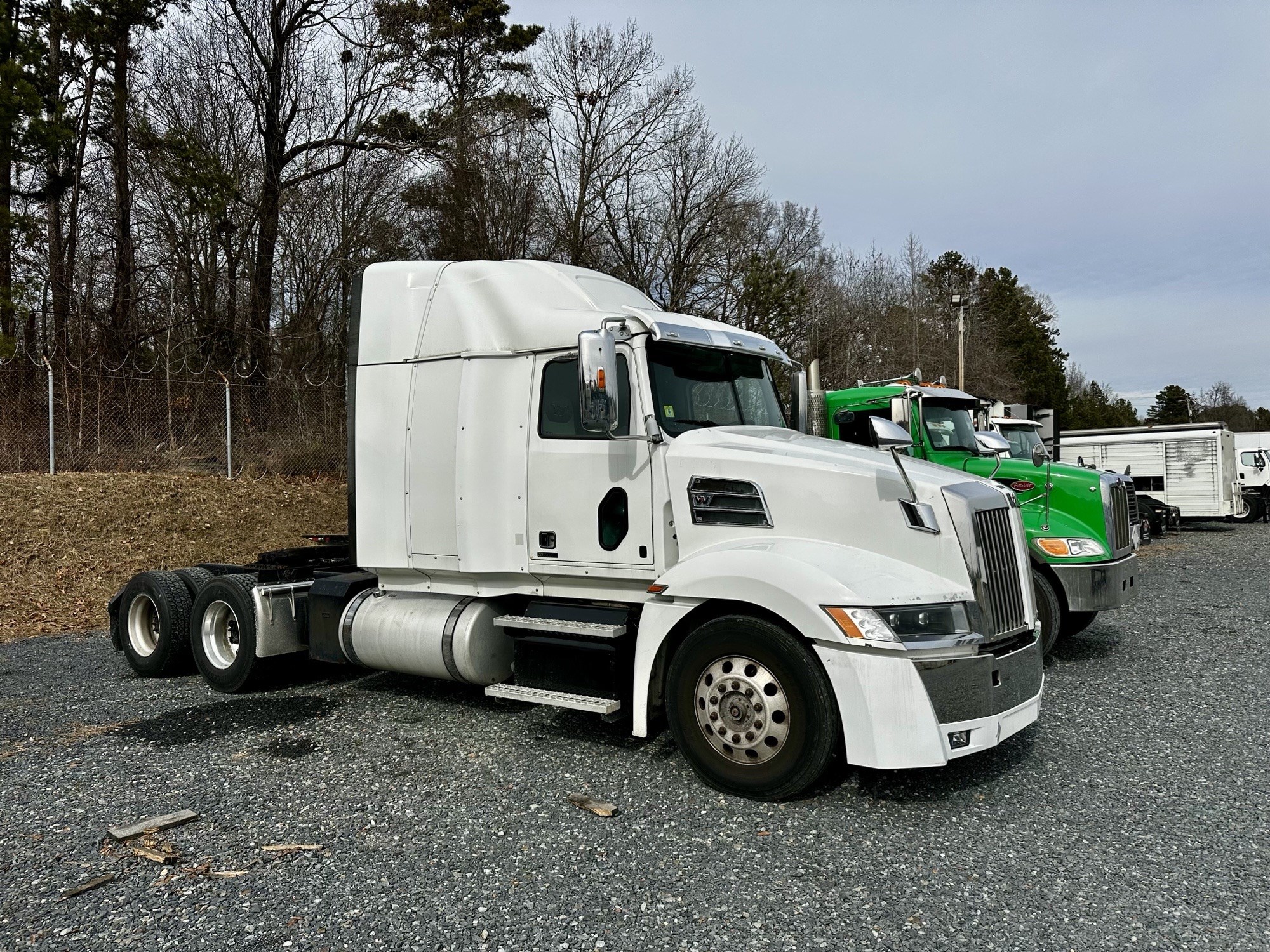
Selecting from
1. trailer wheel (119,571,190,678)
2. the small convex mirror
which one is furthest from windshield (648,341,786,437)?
trailer wheel (119,571,190,678)

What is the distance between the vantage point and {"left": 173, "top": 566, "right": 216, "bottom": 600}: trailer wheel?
790 cm

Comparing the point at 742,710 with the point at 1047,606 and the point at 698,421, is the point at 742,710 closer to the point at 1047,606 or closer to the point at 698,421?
the point at 698,421

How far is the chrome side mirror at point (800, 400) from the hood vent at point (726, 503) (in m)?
1.49

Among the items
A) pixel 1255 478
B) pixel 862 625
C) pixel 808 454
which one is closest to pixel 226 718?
pixel 808 454

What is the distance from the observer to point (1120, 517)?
851 cm

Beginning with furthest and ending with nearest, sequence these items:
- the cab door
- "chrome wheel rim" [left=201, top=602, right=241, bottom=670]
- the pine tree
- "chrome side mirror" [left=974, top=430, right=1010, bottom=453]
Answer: the pine tree
"chrome side mirror" [left=974, top=430, right=1010, bottom=453]
"chrome wheel rim" [left=201, top=602, right=241, bottom=670]
the cab door

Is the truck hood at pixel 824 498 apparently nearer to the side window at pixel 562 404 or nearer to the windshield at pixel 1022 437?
the side window at pixel 562 404

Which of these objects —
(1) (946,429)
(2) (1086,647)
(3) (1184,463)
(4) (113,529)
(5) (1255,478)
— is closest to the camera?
(2) (1086,647)

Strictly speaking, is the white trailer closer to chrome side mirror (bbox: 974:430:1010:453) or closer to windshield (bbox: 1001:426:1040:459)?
windshield (bbox: 1001:426:1040:459)

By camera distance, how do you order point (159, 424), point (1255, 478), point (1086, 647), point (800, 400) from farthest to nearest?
point (1255, 478), point (159, 424), point (1086, 647), point (800, 400)

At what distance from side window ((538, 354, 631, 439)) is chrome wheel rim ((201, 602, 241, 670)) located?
3.61 m

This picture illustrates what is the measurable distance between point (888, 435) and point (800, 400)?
152 centimetres

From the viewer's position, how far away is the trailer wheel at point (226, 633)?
7184mm

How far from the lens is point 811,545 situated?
4859 millimetres
